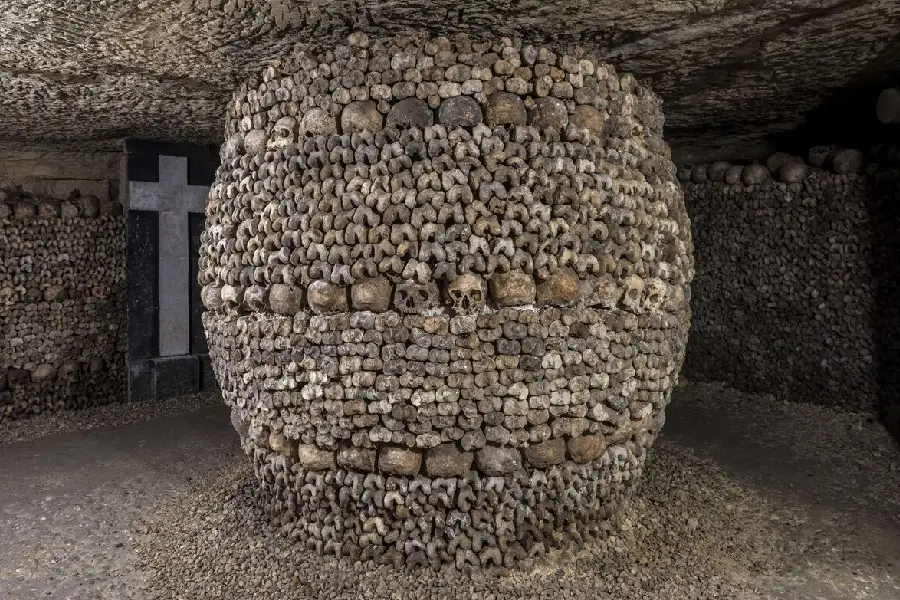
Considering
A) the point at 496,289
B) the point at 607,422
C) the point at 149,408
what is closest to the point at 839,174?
the point at 607,422

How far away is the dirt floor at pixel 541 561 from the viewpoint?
274cm

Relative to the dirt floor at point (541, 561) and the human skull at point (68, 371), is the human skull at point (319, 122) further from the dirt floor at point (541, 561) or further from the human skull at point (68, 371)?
the human skull at point (68, 371)

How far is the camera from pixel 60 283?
5.98m

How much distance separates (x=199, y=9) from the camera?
2.70 metres

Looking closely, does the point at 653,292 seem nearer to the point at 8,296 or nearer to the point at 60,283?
the point at 60,283

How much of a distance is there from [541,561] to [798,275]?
13.7 ft

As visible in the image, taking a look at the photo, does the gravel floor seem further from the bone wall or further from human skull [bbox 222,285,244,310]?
the bone wall

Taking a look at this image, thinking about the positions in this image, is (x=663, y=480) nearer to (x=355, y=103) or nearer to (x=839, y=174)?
(x=355, y=103)

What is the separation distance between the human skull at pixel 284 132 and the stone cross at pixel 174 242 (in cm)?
356

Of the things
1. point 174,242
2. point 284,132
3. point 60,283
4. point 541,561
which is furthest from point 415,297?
point 60,283

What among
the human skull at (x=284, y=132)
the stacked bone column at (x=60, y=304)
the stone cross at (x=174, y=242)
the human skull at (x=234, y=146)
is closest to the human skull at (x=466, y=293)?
the human skull at (x=284, y=132)

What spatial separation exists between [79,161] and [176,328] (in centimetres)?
193

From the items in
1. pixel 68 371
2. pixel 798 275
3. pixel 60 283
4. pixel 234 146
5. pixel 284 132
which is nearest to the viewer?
pixel 284 132

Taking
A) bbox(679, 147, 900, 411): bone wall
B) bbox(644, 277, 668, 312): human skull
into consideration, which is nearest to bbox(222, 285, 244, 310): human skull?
bbox(644, 277, 668, 312): human skull
